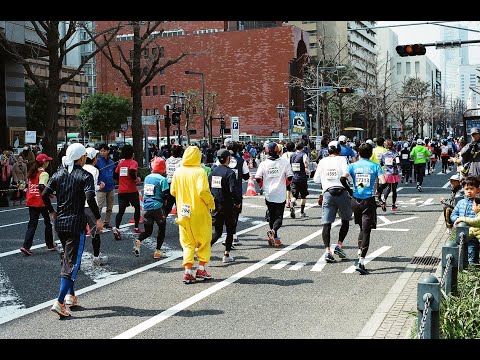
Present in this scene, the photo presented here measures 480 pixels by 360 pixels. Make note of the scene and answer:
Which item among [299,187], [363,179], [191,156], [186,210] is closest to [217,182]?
[191,156]

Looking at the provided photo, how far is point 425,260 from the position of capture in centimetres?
1006

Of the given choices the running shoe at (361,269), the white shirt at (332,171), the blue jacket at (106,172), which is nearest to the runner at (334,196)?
the white shirt at (332,171)

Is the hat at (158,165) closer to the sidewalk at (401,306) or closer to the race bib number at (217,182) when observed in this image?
the race bib number at (217,182)

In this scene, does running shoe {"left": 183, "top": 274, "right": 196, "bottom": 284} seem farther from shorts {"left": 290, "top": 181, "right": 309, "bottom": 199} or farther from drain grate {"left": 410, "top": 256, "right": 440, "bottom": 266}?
shorts {"left": 290, "top": 181, "right": 309, "bottom": 199}

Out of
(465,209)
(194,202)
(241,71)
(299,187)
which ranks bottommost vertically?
(299,187)

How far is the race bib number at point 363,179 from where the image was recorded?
→ 935cm

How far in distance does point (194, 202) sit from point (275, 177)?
3.38 meters

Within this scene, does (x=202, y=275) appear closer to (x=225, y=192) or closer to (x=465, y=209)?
(x=225, y=192)

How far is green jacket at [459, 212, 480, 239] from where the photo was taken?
8305 mm

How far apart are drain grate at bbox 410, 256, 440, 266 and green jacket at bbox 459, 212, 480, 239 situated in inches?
53.6

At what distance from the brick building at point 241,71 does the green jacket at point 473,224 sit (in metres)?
80.2

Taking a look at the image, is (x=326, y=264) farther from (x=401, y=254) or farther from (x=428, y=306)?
(x=428, y=306)

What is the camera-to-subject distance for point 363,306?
289 inches
